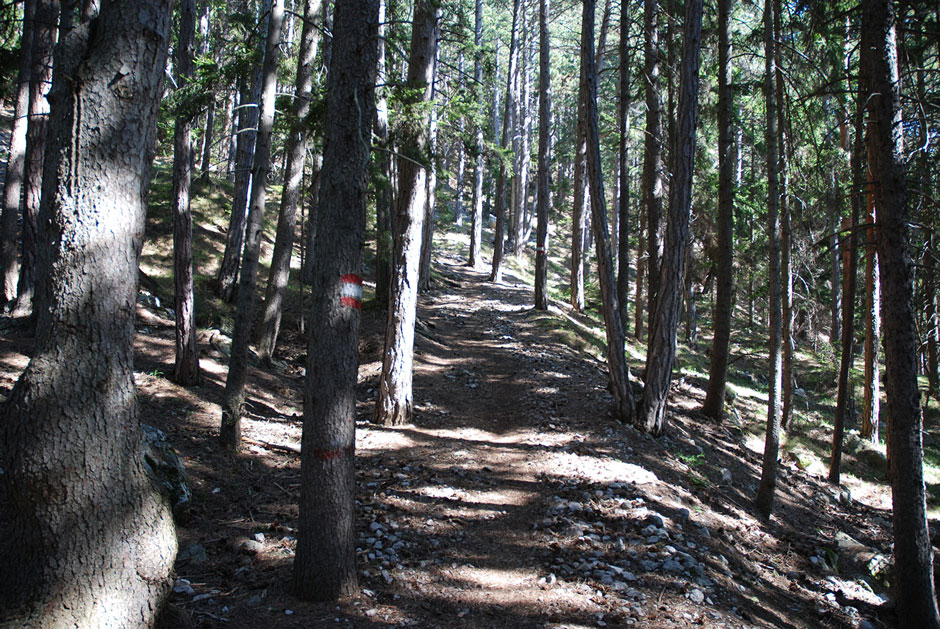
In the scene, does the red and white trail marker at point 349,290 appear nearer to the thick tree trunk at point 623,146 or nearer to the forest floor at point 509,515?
the forest floor at point 509,515

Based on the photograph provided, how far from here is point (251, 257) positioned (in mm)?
7895

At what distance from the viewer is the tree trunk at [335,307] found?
4668 mm

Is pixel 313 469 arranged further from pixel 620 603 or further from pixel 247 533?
pixel 620 603

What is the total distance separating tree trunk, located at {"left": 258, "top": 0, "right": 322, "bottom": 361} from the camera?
36.6 feet

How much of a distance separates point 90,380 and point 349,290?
6.15ft

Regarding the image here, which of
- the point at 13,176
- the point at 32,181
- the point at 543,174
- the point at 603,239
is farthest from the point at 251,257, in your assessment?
the point at 543,174

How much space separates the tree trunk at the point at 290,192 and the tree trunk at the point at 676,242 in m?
6.57

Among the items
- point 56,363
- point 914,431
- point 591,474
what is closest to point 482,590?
point 591,474

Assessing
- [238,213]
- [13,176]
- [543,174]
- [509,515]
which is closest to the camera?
[509,515]

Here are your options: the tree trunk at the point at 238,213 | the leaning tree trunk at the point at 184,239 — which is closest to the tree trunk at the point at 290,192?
the leaning tree trunk at the point at 184,239

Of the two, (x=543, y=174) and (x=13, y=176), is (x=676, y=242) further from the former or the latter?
(x=13, y=176)

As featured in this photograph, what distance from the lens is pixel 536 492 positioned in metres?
7.73

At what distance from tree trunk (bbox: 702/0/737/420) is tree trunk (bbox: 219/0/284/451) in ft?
25.7

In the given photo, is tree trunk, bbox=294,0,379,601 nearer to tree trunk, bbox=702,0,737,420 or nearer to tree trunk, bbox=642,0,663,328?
tree trunk, bbox=702,0,737,420
